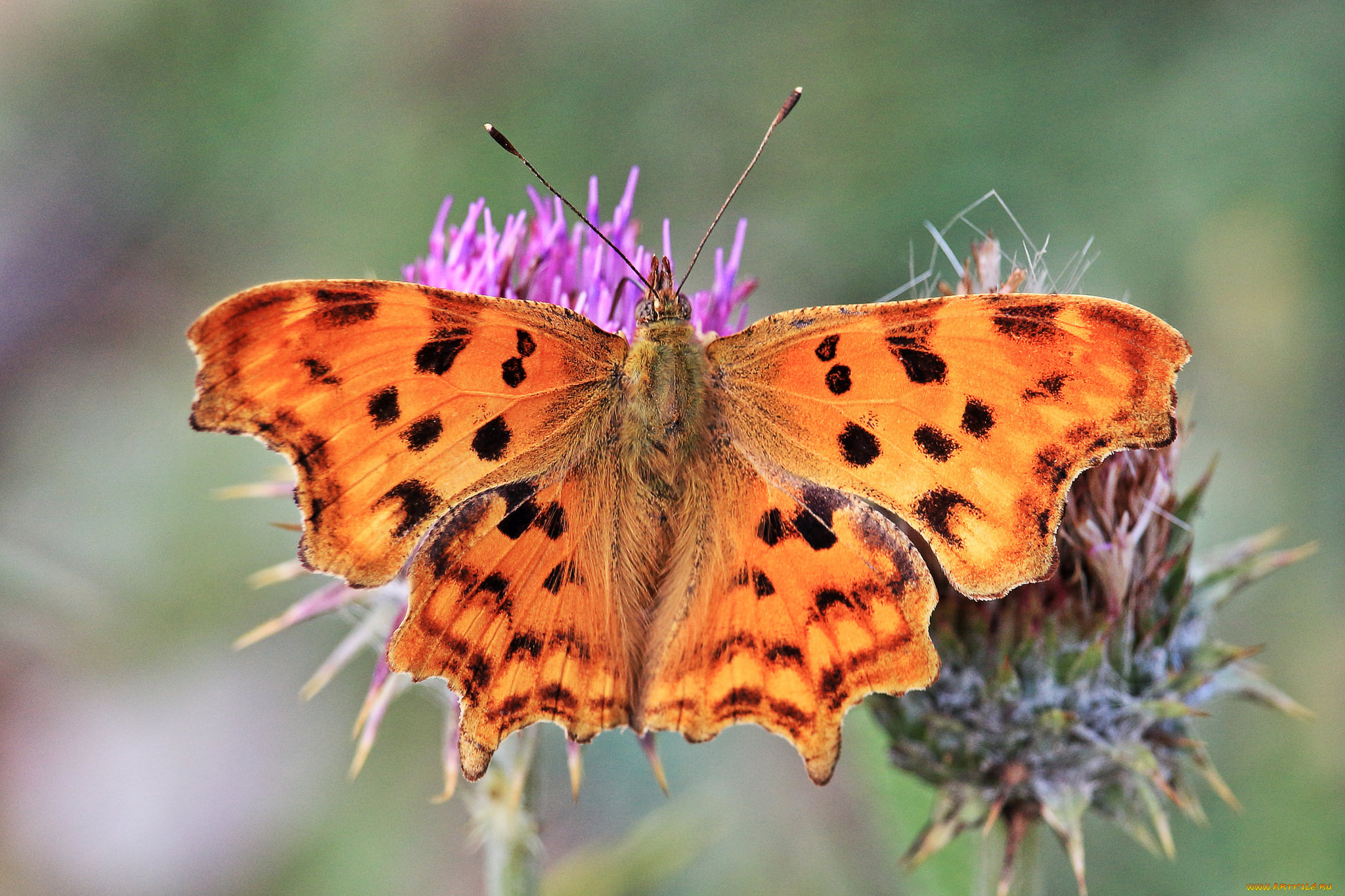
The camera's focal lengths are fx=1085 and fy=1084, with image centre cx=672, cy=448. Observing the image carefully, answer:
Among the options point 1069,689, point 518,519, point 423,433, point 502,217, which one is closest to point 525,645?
point 518,519

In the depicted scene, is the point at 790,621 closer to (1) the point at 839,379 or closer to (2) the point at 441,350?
(1) the point at 839,379

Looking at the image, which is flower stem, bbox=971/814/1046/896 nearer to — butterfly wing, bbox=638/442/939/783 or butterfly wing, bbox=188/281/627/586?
butterfly wing, bbox=638/442/939/783

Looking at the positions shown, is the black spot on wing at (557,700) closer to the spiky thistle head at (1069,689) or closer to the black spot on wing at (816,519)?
the black spot on wing at (816,519)

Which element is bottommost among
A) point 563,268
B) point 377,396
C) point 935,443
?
point 935,443

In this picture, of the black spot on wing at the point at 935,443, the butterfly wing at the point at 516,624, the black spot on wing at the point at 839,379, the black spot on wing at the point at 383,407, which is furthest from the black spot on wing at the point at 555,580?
the black spot on wing at the point at 935,443

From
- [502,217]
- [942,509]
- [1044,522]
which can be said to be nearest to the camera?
[1044,522]

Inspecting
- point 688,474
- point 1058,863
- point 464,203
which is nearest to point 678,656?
point 688,474

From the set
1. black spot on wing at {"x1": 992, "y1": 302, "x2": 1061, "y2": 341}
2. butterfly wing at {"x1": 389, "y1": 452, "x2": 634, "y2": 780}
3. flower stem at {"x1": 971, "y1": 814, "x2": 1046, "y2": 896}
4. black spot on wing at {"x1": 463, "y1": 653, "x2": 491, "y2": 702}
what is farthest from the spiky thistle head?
black spot on wing at {"x1": 463, "y1": 653, "x2": 491, "y2": 702}

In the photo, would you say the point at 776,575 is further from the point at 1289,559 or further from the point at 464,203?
the point at 464,203
